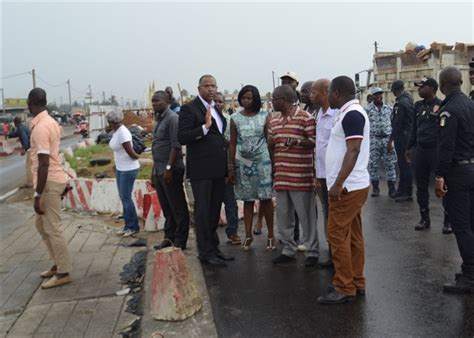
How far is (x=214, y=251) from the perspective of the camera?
5.46 meters

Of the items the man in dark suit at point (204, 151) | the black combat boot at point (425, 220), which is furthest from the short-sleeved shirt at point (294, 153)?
the black combat boot at point (425, 220)

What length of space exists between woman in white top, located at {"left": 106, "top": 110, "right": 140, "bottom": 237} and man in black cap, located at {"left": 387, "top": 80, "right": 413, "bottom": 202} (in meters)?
4.58

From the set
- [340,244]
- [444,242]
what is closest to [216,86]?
[340,244]

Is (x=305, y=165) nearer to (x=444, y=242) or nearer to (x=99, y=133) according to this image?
(x=444, y=242)

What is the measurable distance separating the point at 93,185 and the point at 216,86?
4.05 metres

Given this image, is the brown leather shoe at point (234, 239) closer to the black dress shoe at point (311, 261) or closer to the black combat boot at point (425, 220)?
the black dress shoe at point (311, 261)

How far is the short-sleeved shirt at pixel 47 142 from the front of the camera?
4.71 meters

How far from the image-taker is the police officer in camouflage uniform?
28.7 feet

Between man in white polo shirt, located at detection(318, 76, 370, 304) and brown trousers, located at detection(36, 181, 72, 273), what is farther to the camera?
brown trousers, located at detection(36, 181, 72, 273)

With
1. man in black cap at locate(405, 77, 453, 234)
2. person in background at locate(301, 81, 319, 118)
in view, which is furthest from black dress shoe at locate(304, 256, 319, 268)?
man in black cap at locate(405, 77, 453, 234)

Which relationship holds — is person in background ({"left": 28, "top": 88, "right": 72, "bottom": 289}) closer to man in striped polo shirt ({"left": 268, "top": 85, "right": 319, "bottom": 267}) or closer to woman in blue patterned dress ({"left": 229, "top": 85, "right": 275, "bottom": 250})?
woman in blue patterned dress ({"left": 229, "top": 85, "right": 275, "bottom": 250})

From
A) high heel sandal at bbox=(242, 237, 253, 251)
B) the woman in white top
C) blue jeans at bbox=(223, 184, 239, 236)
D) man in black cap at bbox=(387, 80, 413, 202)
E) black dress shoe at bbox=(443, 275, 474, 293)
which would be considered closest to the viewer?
black dress shoe at bbox=(443, 275, 474, 293)

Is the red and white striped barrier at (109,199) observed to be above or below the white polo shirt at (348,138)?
below

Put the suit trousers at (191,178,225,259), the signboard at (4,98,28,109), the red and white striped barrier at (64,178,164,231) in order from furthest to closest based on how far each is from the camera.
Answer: the signboard at (4,98,28,109) → the red and white striped barrier at (64,178,164,231) → the suit trousers at (191,178,225,259)
